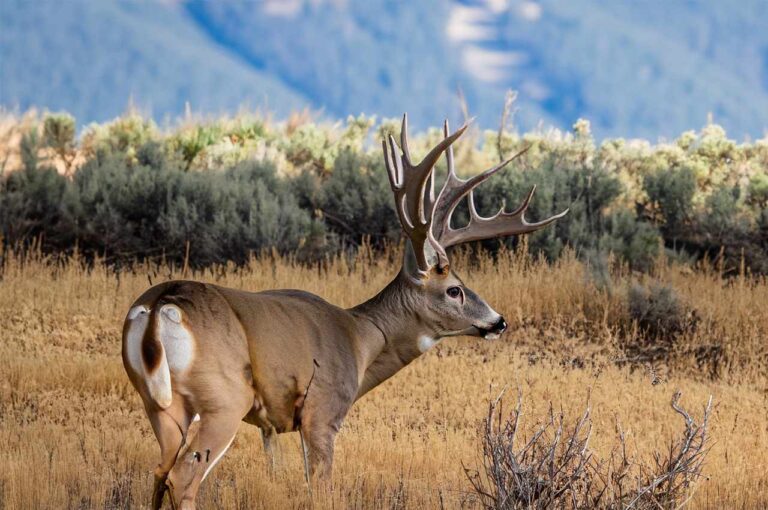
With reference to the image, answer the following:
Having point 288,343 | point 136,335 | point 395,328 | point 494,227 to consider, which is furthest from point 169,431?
point 494,227

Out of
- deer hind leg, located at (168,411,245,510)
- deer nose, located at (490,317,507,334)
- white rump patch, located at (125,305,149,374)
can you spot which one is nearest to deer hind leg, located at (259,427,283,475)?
deer hind leg, located at (168,411,245,510)

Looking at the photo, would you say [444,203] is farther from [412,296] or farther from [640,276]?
[640,276]

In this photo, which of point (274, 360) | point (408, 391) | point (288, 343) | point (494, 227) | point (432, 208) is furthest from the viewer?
point (408, 391)

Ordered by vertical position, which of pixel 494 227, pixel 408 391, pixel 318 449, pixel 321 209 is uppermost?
pixel 321 209

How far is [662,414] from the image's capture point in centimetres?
984

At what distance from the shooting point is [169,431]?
5648 millimetres

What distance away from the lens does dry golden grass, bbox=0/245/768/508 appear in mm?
7289

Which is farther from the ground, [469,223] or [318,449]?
[469,223]

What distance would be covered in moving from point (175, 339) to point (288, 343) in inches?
31.4

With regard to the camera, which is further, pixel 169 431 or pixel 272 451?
pixel 272 451

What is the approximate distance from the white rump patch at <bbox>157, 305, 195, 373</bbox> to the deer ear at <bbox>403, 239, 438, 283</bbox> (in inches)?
80.7

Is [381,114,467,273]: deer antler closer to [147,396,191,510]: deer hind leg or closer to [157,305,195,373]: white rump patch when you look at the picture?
[157,305,195,373]: white rump patch

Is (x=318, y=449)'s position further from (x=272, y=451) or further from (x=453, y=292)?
(x=453, y=292)

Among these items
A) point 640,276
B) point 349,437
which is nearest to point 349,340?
point 349,437
